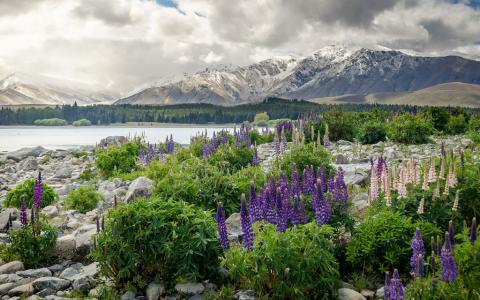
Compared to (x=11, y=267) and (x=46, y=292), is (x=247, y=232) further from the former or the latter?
(x=11, y=267)

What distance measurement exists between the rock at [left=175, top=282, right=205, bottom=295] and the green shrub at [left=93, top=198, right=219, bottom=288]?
11 centimetres

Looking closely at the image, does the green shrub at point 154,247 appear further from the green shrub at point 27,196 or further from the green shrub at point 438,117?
the green shrub at point 438,117

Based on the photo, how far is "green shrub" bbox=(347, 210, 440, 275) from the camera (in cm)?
688

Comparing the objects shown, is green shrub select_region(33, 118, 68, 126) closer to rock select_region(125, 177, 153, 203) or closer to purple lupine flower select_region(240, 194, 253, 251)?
rock select_region(125, 177, 153, 203)

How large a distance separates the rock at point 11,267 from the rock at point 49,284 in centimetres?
113

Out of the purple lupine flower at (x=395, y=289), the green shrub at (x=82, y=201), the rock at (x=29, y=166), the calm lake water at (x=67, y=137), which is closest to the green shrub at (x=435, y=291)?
the purple lupine flower at (x=395, y=289)

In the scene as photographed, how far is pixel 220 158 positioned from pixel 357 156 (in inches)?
247

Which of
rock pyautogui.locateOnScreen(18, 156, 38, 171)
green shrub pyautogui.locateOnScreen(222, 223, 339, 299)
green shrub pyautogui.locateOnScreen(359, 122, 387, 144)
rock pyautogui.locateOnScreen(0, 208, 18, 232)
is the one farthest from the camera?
rock pyautogui.locateOnScreen(18, 156, 38, 171)

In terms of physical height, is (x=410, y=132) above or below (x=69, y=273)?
above

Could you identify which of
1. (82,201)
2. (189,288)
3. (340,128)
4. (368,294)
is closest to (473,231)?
(368,294)

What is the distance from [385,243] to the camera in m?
6.91

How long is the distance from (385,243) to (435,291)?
1.69 metres

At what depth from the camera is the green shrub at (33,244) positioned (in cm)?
864

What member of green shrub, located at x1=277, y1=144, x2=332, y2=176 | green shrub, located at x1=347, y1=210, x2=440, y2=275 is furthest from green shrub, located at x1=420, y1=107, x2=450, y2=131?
green shrub, located at x1=347, y1=210, x2=440, y2=275
